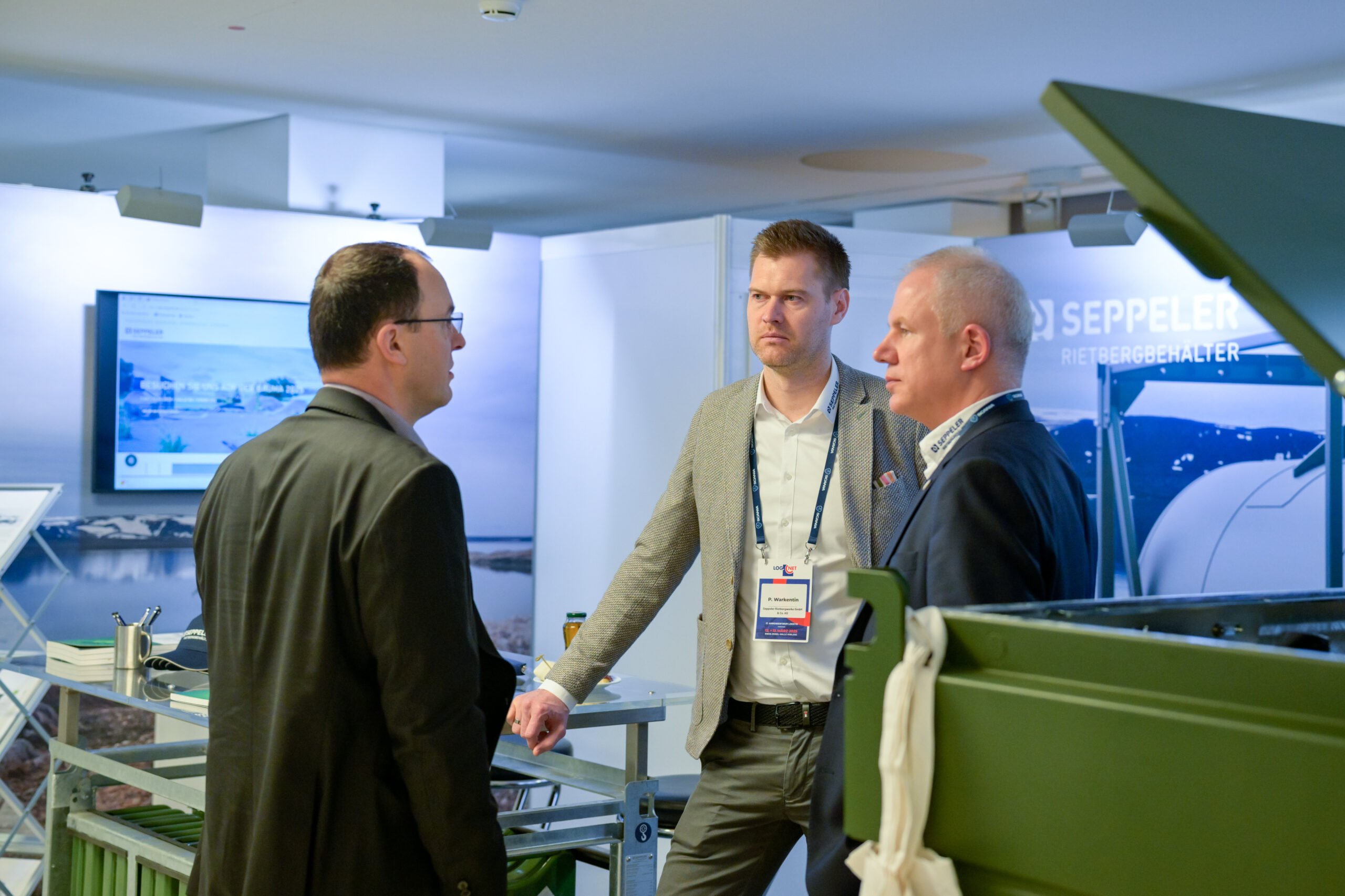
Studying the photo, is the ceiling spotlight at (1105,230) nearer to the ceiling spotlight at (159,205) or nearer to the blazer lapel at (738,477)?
the blazer lapel at (738,477)

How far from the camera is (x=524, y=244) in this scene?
6312 mm

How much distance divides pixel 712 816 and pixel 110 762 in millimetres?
1637

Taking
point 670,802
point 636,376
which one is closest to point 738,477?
point 670,802

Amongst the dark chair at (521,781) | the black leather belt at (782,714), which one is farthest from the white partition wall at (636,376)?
the black leather belt at (782,714)

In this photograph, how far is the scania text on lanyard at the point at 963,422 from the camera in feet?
6.38

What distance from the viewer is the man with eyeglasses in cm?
174

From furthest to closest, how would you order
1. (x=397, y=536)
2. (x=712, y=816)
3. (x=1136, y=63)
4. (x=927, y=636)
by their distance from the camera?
1. (x=1136, y=63)
2. (x=712, y=816)
3. (x=397, y=536)
4. (x=927, y=636)

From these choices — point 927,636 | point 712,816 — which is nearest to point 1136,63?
point 712,816

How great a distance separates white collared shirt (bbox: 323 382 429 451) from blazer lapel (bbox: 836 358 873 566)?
91cm

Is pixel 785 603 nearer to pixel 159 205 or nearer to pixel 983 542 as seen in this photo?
pixel 983 542

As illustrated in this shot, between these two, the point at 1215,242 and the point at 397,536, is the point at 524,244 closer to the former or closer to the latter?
the point at 397,536

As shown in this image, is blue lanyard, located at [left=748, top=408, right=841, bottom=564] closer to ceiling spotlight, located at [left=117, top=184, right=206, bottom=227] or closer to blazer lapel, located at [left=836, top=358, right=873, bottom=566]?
blazer lapel, located at [left=836, top=358, right=873, bottom=566]

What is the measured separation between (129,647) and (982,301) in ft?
8.60

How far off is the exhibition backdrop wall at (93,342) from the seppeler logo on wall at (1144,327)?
2.84m
